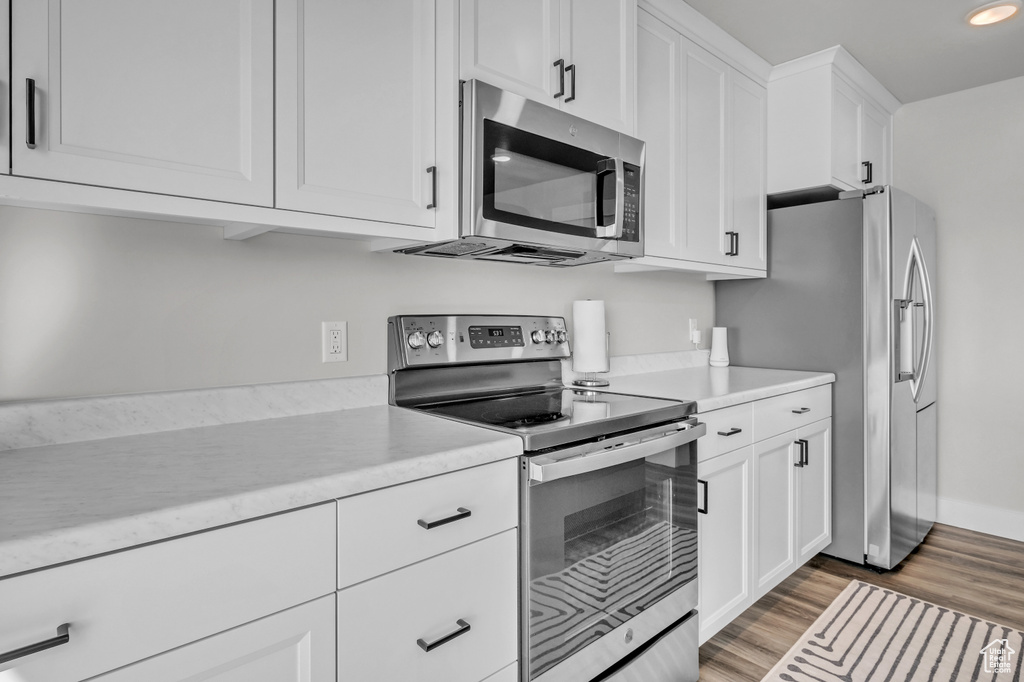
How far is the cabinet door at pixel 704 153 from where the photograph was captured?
7.83 feet

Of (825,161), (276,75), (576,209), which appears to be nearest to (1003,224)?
(825,161)

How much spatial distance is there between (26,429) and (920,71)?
13.1 feet

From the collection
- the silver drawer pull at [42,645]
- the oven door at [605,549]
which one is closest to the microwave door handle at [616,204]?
the oven door at [605,549]

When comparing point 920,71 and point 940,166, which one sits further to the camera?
point 940,166

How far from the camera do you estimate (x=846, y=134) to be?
2.89 m

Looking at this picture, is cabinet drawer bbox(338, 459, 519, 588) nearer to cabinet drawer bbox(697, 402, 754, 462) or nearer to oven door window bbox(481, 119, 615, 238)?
oven door window bbox(481, 119, 615, 238)

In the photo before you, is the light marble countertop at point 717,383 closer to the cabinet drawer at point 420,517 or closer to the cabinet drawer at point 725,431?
the cabinet drawer at point 725,431

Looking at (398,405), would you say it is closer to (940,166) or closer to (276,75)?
(276,75)

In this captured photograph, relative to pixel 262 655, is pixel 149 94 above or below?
above

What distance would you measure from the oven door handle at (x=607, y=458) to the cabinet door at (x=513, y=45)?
1032 mm

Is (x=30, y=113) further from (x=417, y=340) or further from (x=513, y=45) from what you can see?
(x=513, y=45)

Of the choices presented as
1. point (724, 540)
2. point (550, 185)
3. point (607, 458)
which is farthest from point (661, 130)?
point (724, 540)

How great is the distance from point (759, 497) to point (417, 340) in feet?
4.79

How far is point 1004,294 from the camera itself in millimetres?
3076
